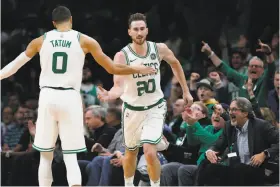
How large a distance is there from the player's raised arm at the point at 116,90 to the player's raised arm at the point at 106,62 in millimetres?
503

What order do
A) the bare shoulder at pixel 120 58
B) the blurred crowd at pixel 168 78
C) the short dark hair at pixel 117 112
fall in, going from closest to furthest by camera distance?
1. the bare shoulder at pixel 120 58
2. the blurred crowd at pixel 168 78
3. the short dark hair at pixel 117 112

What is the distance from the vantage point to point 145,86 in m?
12.1

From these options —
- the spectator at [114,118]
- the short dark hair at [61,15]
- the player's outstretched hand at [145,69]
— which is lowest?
the spectator at [114,118]

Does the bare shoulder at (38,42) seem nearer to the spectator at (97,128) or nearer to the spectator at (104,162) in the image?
the spectator at (104,162)

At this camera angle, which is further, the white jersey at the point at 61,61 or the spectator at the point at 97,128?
the spectator at the point at 97,128

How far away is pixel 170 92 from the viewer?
16.7 m

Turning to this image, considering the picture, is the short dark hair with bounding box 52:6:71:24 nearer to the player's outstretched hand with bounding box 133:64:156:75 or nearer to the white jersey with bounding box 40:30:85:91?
the white jersey with bounding box 40:30:85:91

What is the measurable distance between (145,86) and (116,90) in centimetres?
39

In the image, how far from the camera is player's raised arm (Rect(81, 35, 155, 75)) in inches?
442

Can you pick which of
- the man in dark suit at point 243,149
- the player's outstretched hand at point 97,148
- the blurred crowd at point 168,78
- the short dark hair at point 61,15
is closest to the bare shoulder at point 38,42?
the short dark hair at point 61,15

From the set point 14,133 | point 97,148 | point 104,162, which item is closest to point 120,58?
point 97,148

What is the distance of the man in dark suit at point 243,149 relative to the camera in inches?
510

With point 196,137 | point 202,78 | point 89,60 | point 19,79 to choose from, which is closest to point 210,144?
Result: point 196,137

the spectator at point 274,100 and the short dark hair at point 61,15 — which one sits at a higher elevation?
the short dark hair at point 61,15
